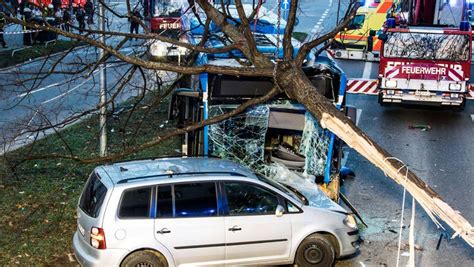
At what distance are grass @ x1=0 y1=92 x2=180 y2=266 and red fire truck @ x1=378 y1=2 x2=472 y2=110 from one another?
699cm

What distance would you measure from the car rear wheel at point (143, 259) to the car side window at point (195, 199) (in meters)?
0.57

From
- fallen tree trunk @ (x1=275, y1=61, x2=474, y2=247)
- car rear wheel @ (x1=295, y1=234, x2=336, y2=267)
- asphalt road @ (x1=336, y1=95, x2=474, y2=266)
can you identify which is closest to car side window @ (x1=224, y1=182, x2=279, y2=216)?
car rear wheel @ (x1=295, y1=234, x2=336, y2=267)

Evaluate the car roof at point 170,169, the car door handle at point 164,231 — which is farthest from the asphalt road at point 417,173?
the car door handle at point 164,231

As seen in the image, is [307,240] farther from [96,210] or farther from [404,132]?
[404,132]

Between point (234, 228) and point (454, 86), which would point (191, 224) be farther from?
point (454, 86)

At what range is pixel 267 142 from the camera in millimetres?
11562

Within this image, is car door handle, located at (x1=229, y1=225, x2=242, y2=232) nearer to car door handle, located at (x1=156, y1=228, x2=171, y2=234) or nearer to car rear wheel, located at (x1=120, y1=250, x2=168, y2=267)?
car door handle, located at (x1=156, y1=228, x2=171, y2=234)

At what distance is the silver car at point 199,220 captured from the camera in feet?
28.3

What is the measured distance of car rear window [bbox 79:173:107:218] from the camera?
8751mm

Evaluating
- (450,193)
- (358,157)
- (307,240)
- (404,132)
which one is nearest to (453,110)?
(404,132)

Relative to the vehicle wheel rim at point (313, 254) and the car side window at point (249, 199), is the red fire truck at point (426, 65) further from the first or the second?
the car side window at point (249, 199)

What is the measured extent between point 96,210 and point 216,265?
168cm

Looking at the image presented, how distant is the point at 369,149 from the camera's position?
281 inches

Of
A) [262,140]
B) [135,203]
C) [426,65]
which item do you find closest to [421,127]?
[426,65]
